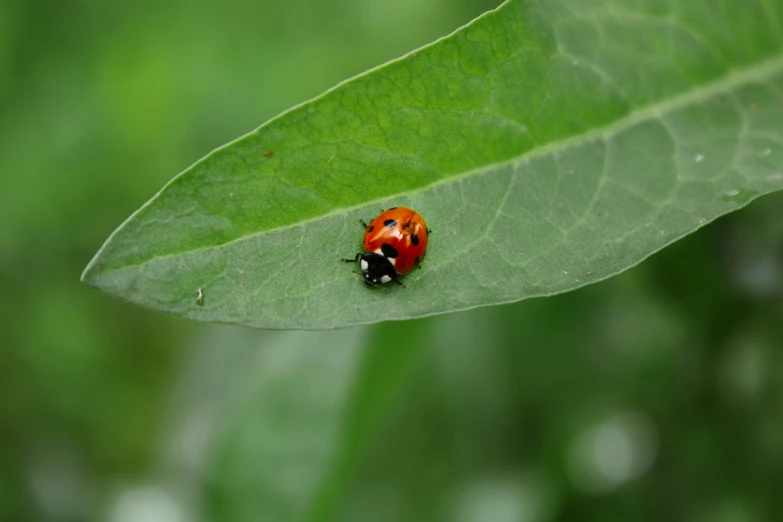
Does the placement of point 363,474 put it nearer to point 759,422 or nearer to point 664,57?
point 759,422

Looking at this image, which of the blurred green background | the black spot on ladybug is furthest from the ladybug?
the blurred green background

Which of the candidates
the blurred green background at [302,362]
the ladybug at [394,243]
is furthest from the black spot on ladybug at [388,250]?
the blurred green background at [302,362]

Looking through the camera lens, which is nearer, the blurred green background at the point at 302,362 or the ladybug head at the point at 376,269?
the ladybug head at the point at 376,269

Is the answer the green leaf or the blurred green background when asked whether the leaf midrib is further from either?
the blurred green background

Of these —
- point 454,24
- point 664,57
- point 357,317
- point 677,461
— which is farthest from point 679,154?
point 454,24

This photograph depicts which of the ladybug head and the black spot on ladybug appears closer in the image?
the ladybug head

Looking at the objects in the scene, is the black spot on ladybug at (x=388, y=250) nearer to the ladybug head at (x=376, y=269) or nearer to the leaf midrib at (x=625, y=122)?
the ladybug head at (x=376, y=269)
